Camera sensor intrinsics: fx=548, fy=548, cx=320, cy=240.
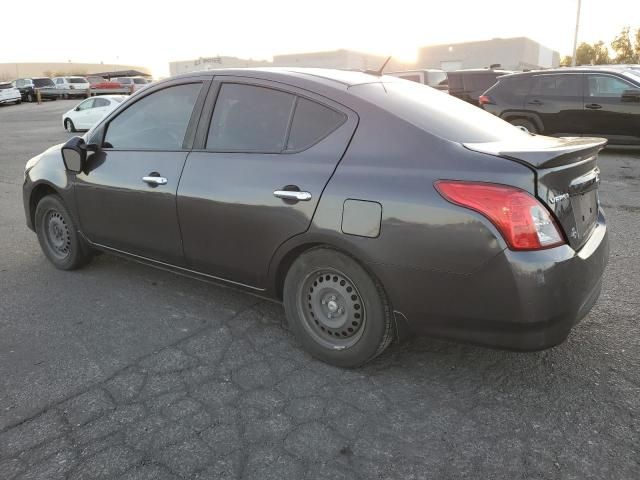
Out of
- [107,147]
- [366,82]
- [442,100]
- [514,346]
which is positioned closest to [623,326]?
[514,346]

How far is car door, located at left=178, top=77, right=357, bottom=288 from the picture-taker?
3004mm

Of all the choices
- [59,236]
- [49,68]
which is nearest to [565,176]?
[59,236]

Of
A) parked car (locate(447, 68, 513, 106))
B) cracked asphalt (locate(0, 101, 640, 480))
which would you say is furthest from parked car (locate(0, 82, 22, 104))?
cracked asphalt (locate(0, 101, 640, 480))

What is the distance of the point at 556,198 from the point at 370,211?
34.3 inches

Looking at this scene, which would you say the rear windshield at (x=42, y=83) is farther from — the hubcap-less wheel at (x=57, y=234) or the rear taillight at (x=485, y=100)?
the hubcap-less wheel at (x=57, y=234)

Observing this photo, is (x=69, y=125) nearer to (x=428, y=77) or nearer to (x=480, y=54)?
(x=428, y=77)

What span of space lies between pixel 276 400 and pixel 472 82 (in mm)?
14444

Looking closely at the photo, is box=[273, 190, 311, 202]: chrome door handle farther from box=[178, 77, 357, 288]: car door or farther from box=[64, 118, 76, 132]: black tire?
box=[64, 118, 76, 132]: black tire

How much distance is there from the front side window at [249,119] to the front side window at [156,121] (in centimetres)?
27

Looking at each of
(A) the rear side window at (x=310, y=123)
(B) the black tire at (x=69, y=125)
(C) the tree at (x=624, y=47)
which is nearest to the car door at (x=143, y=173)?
(A) the rear side window at (x=310, y=123)

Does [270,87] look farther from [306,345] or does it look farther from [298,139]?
[306,345]

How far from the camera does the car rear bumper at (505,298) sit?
2.43 m

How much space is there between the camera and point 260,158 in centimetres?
322

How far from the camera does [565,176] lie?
2650 millimetres
